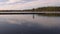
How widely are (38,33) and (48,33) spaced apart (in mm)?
701

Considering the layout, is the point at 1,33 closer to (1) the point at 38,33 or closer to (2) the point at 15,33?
(2) the point at 15,33

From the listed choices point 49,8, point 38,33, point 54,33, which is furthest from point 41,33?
point 49,8

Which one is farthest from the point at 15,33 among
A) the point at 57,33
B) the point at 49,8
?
the point at 49,8

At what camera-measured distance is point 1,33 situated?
27.2ft

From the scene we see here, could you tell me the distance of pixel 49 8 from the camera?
57875 millimetres

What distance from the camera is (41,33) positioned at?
8227 mm

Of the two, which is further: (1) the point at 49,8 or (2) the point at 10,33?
(1) the point at 49,8

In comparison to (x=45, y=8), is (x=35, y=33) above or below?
above

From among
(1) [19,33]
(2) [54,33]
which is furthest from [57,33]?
(1) [19,33]

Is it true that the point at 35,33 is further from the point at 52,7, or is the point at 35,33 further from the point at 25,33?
the point at 52,7

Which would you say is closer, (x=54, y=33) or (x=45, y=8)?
(x=54, y=33)

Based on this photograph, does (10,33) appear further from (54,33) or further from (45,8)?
(45,8)

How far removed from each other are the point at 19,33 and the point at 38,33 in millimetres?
1333

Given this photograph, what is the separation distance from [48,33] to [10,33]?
2.67 m
